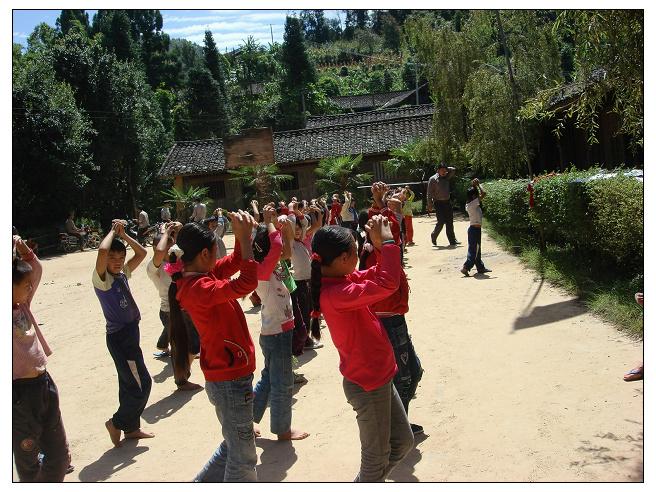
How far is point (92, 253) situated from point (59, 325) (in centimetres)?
1341

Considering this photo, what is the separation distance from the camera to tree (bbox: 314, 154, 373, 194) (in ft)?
84.1

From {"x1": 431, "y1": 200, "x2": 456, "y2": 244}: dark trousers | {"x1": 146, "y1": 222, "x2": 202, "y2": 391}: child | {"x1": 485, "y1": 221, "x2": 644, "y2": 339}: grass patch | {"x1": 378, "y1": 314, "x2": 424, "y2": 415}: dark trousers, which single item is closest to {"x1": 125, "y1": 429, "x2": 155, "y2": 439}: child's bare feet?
{"x1": 146, "y1": 222, "x2": 202, "y2": 391}: child

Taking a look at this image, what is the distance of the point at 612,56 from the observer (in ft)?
20.7

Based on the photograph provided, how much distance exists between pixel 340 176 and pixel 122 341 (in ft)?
68.0

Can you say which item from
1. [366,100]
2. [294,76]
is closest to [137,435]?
[294,76]

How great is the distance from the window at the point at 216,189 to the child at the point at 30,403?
970 inches

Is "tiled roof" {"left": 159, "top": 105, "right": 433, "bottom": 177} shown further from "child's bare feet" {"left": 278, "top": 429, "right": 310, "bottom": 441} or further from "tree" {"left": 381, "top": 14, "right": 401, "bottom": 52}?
"tree" {"left": 381, "top": 14, "right": 401, "bottom": 52}

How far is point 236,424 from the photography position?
3.84 m

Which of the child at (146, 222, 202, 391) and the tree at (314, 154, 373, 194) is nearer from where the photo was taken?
the child at (146, 222, 202, 391)

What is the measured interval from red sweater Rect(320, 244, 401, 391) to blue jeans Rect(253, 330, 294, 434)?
136 cm

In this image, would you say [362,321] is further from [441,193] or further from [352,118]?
[352,118]

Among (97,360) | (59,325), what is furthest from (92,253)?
(97,360)

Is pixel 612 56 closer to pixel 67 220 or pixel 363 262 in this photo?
pixel 363 262

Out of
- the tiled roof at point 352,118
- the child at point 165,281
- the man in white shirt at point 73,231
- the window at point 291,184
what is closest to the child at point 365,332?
the child at point 165,281
